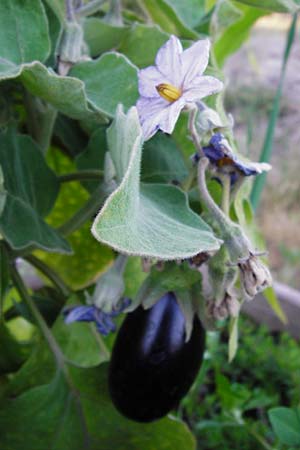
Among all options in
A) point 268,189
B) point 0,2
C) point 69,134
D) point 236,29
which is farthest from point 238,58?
point 0,2

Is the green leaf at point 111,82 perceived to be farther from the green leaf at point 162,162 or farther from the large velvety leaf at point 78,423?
the large velvety leaf at point 78,423

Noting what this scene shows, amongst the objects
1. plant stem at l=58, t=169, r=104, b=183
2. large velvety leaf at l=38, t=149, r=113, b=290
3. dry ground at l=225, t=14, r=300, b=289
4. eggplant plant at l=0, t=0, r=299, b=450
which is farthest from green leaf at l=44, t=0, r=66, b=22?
dry ground at l=225, t=14, r=300, b=289

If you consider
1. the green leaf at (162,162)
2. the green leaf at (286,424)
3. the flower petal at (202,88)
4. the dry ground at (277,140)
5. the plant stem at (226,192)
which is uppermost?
the flower petal at (202,88)

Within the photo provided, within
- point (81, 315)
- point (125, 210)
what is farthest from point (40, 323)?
point (125, 210)

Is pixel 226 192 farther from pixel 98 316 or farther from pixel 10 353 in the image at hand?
pixel 10 353

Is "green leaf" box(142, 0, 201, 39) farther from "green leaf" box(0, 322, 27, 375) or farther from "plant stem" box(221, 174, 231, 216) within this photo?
"green leaf" box(0, 322, 27, 375)

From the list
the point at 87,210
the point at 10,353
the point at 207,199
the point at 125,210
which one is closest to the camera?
the point at 125,210

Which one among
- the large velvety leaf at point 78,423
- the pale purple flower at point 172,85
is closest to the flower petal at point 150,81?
the pale purple flower at point 172,85
